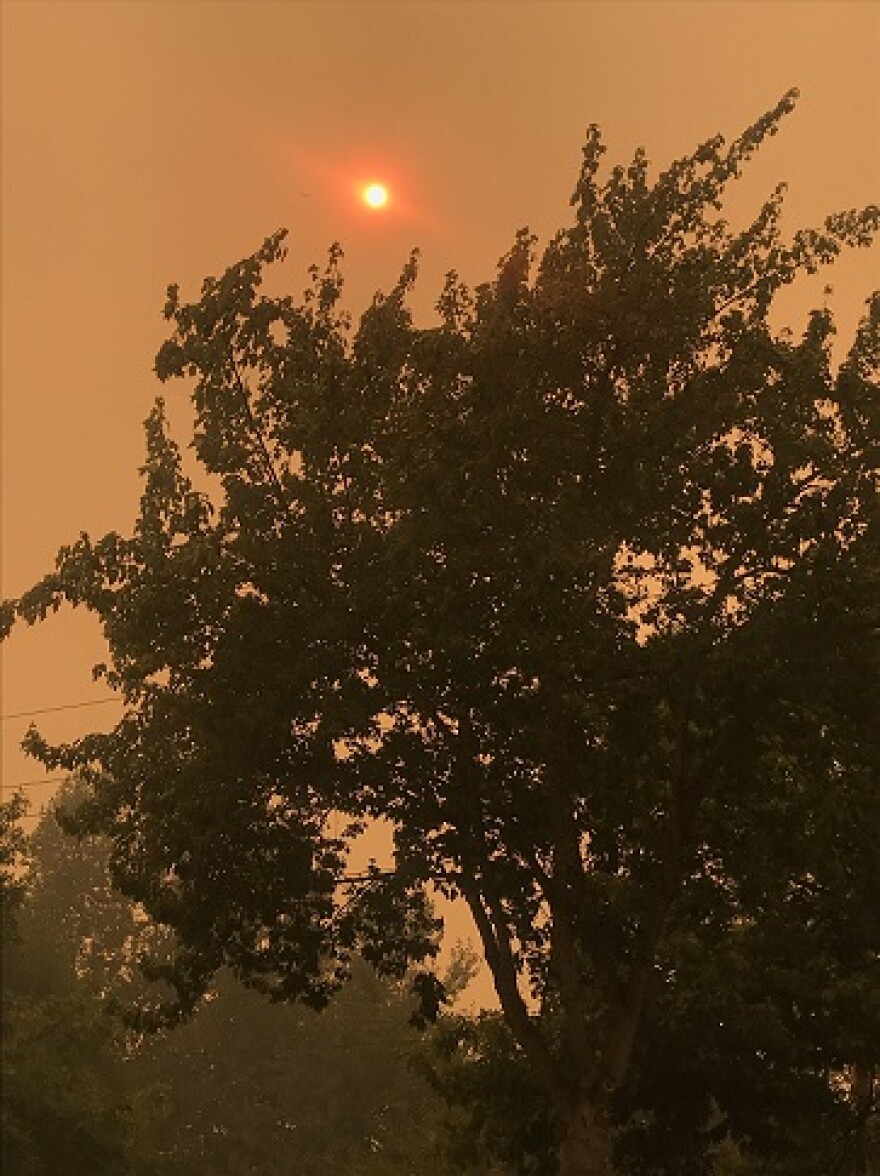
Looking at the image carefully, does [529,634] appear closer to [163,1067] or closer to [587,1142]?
[587,1142]

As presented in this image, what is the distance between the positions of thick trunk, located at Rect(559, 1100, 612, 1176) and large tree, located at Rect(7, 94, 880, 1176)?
0.05 metres

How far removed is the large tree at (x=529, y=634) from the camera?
13938 millimetres

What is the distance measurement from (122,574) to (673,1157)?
1159 cm

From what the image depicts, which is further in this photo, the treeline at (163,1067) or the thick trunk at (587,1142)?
the treeline at (163,1067)

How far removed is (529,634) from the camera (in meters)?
13.6

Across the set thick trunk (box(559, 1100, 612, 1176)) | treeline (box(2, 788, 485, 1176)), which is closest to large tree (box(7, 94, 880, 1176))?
thick trunk (box(559, 1100, 612, 1176))

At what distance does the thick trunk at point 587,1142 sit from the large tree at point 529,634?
0.17 feet

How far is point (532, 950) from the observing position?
16.5 m

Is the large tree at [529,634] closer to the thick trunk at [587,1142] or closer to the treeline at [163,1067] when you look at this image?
the thick trunk at [587,1142]

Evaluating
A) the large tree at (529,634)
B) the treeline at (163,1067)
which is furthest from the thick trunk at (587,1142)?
the treeline at (163,1067)

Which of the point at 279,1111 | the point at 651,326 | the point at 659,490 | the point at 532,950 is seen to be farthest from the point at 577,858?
the point at 279,1111

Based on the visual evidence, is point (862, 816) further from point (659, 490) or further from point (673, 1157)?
point (673, 1157)

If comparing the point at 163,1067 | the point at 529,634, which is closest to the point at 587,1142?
the point at 529,634

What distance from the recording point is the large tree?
1394 cm
